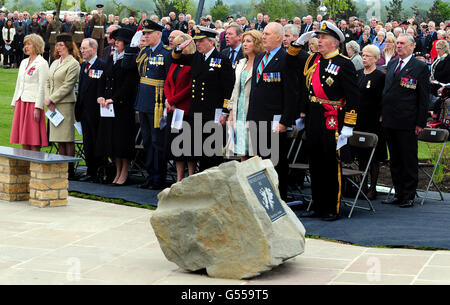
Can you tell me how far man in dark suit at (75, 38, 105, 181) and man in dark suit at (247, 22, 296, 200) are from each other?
267cm

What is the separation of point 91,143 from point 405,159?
4.13 m

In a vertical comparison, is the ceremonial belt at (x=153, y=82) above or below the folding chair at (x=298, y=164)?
above

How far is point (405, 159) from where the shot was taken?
9.33m

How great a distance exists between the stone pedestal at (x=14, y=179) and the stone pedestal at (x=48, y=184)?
0.31 metres

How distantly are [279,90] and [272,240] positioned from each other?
2.97m

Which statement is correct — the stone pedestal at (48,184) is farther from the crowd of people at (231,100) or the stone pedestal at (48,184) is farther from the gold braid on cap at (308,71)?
the gold braid on cap at (308,71)

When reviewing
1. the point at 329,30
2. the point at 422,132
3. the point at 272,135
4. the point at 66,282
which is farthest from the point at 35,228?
the point at 422,132

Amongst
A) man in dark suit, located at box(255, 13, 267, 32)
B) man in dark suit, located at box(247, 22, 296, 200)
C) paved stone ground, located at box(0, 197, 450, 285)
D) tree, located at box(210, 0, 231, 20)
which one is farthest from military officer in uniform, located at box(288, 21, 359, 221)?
tree, located at box(210, 0, 231, 20)

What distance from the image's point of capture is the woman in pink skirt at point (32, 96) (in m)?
10.6

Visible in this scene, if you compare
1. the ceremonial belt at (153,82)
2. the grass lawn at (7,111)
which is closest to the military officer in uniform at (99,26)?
the grass lawn at (7,111)

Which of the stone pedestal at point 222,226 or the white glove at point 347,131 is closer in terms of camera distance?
the stone pedestal at point 222,226

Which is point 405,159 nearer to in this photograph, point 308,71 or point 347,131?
point 347,131

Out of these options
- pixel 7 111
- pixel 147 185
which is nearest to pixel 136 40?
pixel 147 185

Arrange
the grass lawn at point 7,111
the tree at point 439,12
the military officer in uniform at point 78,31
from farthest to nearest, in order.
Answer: the tree at point 439,12
the military officer in uniform at point 78,31
the grass lawn at point 7,111
